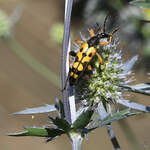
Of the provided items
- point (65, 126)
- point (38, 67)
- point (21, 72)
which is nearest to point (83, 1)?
point (21, 72)

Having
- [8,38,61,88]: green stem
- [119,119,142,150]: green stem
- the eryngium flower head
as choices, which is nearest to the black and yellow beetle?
the eryngium flower head

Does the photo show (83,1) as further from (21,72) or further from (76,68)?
(76,68)

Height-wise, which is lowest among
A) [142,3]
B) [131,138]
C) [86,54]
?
[131,138]

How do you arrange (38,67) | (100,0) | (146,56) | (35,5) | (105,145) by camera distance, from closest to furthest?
(38,67), (146,56), (100,0), (105,145), (35,5)

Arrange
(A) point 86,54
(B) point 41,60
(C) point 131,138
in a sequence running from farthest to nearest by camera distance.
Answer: (B) point 41,60 < (C) point 131,138 < (A) point 86,54

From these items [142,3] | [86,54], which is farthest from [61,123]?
[142,3]

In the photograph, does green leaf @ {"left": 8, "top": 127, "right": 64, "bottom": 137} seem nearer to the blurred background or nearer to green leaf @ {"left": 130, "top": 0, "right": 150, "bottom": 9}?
green leaf @ {"left": 130, "top": 0, "right": 150, "bottom": 9}

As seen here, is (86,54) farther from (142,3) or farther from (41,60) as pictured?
(41,60)

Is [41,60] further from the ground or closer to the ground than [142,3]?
closer to the ground
